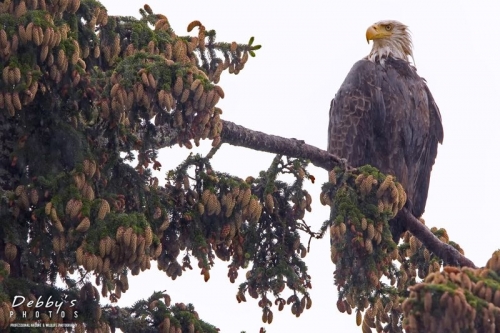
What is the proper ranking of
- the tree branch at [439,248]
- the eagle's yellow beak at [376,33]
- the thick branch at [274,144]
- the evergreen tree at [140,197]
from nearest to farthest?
1. the evergreen tree at [140,197]
2. the thick branch at [274,144]
3. the tree branch at [439,248]
4. the eagle's yellow beak at [376,33]

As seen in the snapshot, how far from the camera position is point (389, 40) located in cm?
1061

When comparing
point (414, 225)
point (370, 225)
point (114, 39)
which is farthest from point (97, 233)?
point (414, 225)

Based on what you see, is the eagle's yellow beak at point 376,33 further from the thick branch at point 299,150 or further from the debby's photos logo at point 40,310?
the debby's photos logo at point 40,310

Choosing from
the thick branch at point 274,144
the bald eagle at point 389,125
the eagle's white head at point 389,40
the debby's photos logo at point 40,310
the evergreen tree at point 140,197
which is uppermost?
the eagle's white head at point 389,40

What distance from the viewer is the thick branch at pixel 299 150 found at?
6961mm

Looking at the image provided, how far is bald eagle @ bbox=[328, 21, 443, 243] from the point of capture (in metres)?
9.38

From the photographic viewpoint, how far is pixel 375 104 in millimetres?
9398

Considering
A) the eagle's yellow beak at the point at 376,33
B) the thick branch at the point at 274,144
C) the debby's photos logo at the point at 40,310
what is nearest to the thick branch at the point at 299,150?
the thick branch at the point at 274,144

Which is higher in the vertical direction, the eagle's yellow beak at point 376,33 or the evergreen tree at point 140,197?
the eagle's yellow beak at point 376,33

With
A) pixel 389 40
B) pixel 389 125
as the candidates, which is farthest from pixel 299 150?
pixel 389 40

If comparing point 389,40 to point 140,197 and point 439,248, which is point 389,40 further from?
point 140,197

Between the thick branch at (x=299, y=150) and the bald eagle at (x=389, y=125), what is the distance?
1794 millimetres

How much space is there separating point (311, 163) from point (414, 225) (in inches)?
38.2

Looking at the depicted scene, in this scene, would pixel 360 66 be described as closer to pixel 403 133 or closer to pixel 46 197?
Answer: pixel 403 133
